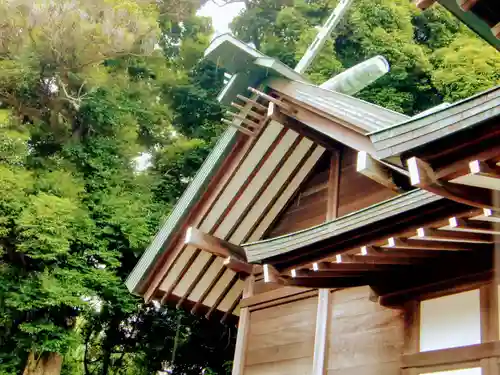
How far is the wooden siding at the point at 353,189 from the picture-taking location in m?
5.62

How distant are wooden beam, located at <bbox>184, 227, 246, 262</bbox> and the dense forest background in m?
4.65

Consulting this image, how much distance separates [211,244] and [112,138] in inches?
288

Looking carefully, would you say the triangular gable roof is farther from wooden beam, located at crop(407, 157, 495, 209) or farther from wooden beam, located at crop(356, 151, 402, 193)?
wooden beam, located at crop(407, 157, 495, 209)

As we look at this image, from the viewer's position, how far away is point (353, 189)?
5.90 metres

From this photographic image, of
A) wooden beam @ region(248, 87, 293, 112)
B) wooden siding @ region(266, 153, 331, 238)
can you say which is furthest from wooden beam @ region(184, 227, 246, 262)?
wooden beam @ region(248, 87, 293, 112)

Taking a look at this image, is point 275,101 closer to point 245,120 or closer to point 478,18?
point 245,120

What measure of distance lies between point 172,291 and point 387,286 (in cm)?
331

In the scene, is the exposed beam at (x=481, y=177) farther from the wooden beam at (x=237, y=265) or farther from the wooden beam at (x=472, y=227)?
the wooden beam at (x=237, y=265)

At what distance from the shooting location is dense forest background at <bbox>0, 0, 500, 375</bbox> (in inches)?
413

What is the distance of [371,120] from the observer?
5129 mm

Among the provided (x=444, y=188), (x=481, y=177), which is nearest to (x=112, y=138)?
(x=444, y=188)

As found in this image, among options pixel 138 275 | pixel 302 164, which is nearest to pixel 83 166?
pixel 138 275

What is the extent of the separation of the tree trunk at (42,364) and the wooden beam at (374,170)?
8.99 metres

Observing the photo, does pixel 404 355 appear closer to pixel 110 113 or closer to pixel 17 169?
pixel 17 169
